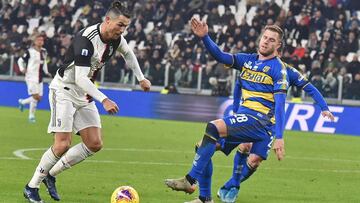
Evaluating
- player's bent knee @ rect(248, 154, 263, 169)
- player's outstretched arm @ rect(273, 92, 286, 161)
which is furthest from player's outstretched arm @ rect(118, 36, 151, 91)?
player's outstretched arm @ rect(273, 92, 286, 161)

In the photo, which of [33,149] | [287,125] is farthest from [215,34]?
[33,149]

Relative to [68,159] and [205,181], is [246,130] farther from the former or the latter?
[68,159]

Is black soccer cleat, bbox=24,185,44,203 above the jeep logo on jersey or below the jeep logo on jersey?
below

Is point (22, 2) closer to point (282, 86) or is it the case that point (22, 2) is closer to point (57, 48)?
point (57, 48)

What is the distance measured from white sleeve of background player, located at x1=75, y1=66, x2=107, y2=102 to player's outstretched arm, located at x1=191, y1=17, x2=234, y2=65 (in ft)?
4.71

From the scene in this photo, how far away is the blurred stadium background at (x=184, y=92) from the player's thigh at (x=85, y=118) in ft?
3.61

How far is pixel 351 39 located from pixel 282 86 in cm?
1969

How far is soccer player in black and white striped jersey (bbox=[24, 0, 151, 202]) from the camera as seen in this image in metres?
10.3

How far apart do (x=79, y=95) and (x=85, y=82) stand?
0.86m

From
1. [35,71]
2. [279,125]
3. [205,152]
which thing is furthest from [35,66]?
[279,125]

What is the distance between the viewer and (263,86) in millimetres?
10742

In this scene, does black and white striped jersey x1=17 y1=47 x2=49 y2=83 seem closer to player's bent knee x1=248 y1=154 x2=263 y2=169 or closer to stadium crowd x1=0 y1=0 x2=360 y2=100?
stadium crowd x1=0 y1=0 x2=360 y2=100

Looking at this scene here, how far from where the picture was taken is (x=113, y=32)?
10539mm

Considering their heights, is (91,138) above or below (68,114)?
below
